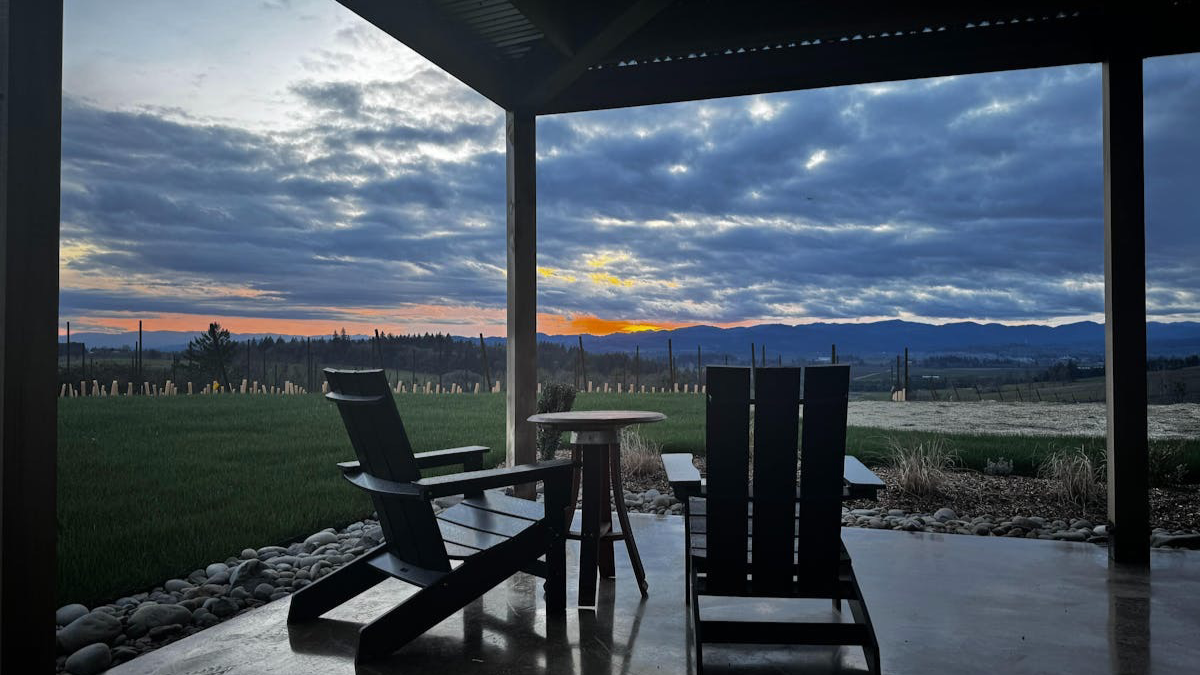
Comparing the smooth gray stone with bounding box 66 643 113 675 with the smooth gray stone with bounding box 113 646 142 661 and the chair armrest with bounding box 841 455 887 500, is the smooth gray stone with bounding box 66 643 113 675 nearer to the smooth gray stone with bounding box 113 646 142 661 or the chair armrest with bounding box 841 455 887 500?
the smooth gray stone with bounding box 113 646 142 661

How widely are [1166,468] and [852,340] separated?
4.67m

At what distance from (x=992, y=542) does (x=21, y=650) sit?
4.28m

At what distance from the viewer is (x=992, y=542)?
4.04 metres

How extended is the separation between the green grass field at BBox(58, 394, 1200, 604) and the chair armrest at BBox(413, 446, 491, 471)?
61.7 inches

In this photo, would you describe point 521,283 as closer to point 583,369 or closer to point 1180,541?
point 1180,541

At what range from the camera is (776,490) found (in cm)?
243

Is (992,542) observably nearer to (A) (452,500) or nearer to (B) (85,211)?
(A) (452,500)

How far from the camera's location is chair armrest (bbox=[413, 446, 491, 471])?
293 cm

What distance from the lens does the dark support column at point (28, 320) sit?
1760mm

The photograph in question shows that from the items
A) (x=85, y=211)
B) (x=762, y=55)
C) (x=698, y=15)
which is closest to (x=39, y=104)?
(x=698, y=15)

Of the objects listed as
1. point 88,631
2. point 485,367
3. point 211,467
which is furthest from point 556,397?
point 485,367

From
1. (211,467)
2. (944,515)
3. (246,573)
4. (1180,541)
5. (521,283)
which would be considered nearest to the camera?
(246,573)

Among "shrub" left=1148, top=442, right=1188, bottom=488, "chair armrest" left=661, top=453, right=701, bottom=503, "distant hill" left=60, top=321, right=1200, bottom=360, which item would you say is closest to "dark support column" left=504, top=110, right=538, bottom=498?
"chair armrest" left=661, top=453, right=701, bottom=503

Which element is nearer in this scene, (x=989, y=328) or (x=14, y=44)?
(x=14, y=44)
